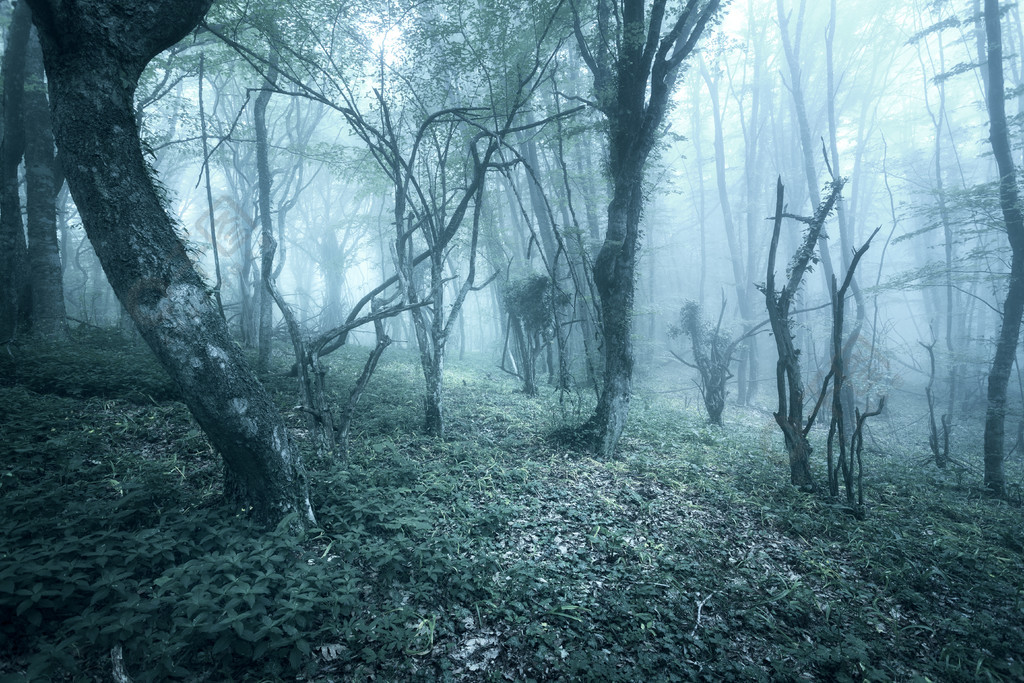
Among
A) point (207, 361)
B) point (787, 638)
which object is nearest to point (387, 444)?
point (207, 361)

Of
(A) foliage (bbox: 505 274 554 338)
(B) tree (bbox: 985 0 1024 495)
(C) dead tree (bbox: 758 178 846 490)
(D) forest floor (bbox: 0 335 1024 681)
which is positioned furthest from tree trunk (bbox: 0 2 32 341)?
(B) tree (bbox: 985 0 1024 495)

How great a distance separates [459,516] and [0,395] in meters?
5.17

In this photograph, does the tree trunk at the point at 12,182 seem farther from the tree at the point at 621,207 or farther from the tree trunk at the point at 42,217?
the tree at the point at 621,207

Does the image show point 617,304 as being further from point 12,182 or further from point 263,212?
point 12,182

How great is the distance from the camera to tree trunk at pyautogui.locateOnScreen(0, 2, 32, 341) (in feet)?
23.8

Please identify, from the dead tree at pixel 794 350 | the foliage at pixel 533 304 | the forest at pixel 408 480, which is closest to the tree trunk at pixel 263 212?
the forest at pixel 408 480

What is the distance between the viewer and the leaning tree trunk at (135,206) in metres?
2.84

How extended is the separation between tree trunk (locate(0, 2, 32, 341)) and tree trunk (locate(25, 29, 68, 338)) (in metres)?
0.14

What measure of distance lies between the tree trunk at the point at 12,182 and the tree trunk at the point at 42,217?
0.14 metres

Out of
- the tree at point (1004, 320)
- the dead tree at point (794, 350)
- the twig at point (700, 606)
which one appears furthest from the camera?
the tree at point (1004, 320)

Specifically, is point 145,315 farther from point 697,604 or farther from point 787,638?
point 787,638

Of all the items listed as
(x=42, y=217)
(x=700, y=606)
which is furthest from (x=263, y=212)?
(x=700, y=606)

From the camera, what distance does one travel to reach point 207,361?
10.0 ft

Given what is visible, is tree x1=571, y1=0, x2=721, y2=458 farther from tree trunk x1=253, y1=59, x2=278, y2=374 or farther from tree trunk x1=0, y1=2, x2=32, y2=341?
tree trunk x1=0, y1=2, x2=32, y2=341
